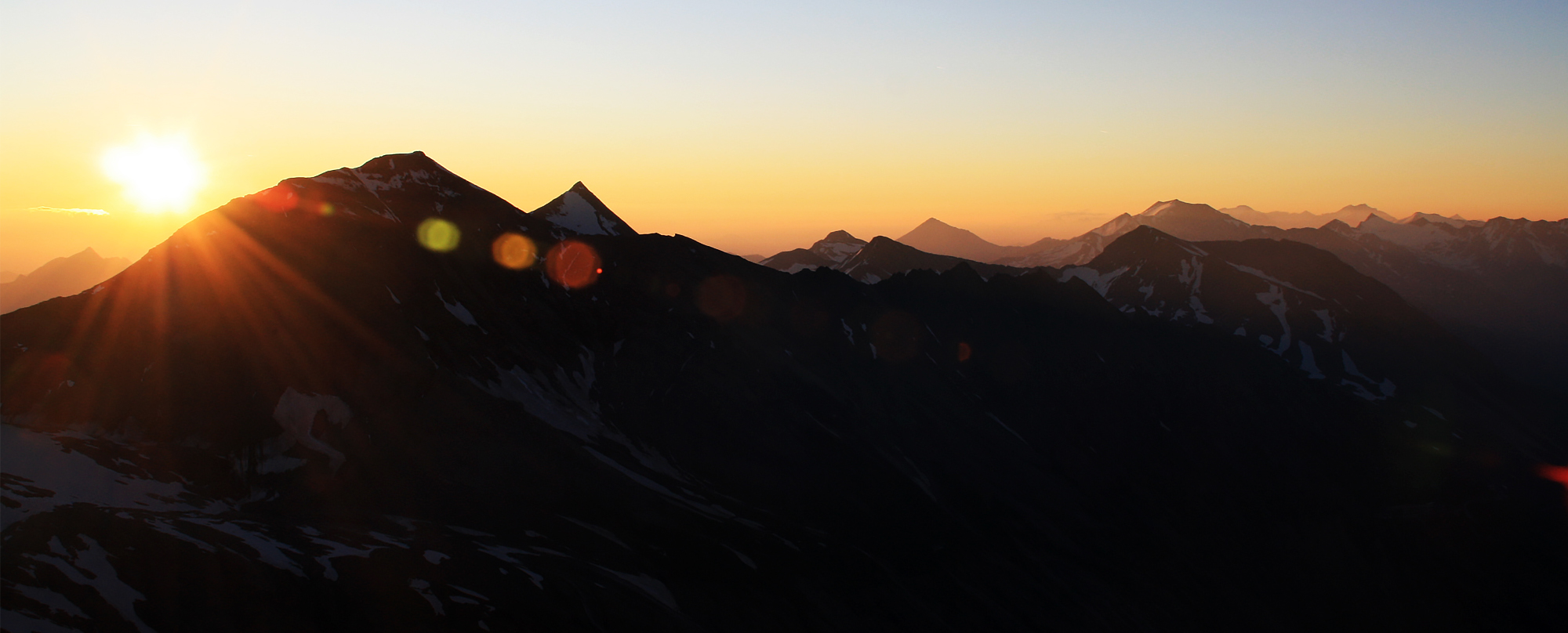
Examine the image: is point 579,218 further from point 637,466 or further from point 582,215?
point 637,466

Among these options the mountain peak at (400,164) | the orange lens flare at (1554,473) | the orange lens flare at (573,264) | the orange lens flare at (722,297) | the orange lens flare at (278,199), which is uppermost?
the mountain peak at (400,164)

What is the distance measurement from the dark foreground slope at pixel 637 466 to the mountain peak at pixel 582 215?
12284 mm

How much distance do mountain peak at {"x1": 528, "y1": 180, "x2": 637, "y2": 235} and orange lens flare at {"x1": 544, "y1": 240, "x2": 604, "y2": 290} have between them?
674 inches

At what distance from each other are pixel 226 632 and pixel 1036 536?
101m

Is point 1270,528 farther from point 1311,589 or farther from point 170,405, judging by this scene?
point 170,405

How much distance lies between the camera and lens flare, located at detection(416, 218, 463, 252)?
12738 cm

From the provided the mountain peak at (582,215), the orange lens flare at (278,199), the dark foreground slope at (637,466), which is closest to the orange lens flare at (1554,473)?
the dark foreground slope at (637,466)

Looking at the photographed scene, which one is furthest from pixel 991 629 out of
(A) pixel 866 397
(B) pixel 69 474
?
(B) pixel 69 474

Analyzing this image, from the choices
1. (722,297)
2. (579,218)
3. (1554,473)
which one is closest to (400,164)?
(579,218)

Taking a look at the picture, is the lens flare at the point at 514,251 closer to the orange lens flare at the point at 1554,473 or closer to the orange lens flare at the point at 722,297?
the orange lens flare at the point at 722,297

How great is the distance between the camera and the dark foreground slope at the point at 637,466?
70.8m

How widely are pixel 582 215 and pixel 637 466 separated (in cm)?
8234

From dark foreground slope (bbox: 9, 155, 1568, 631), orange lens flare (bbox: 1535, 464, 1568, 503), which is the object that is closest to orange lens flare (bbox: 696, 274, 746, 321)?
dark foreground slope (bbox: 9, 155, 1568, 631)

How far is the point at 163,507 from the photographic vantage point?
7362cm
